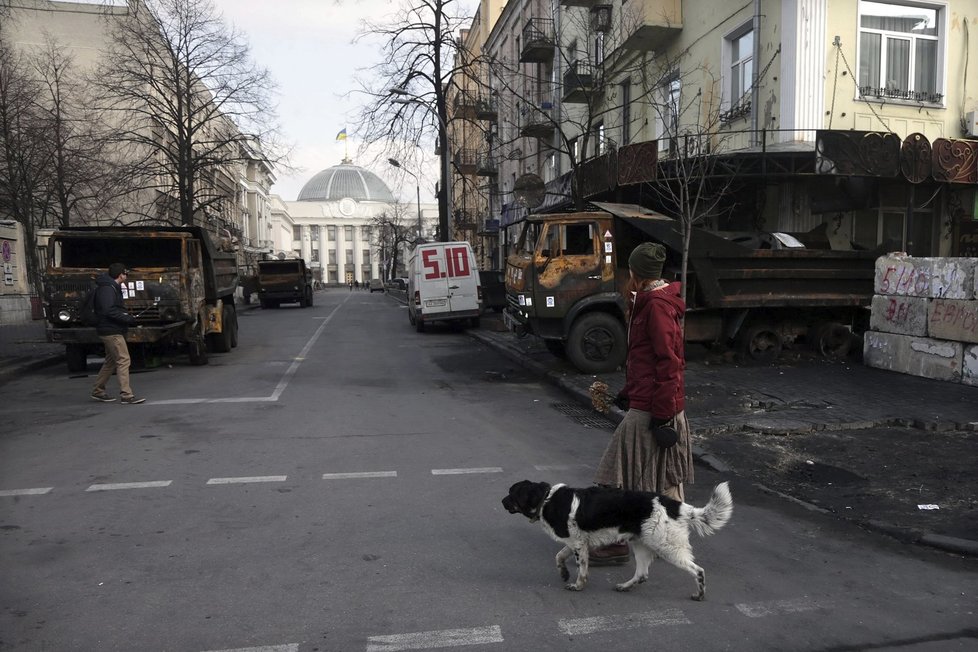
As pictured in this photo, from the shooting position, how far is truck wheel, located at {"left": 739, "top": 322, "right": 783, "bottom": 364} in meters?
12.4

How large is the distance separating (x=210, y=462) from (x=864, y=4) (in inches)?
597

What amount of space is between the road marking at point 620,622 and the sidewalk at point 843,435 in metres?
2.26

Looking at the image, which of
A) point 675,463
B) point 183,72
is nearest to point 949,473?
point 675,463

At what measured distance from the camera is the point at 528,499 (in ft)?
13.1

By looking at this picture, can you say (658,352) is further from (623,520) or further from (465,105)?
(465,105)

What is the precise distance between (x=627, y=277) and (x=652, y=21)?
28.9 ft

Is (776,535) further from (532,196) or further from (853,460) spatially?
(532,196)

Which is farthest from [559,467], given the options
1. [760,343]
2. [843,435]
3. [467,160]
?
[467,160]

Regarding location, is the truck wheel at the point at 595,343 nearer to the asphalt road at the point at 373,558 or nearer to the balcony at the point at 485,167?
the asphalt road at the point at 373,558

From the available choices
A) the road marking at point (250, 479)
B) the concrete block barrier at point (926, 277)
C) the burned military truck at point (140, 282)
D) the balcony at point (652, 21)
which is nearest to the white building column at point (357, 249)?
the balcony at point (652, 21)

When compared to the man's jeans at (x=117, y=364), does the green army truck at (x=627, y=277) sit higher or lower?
higher

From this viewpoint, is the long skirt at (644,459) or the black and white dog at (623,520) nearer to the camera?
the black and white dog at (623,520)

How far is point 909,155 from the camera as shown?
44.4ft

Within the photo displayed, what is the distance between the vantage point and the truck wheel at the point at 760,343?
40.7 ft
